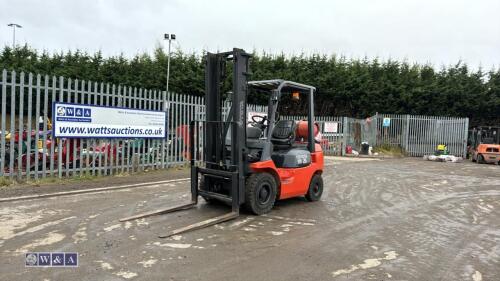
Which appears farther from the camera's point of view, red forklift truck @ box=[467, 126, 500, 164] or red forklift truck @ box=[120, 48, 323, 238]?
red forklift truck @ box=[467, 126, 500, 164]

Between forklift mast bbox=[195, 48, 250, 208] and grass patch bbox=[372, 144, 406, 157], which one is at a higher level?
forklift mast bbox=[195, 48, 250, 208]

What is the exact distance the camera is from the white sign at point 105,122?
10008 mm

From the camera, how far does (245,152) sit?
23.4 ft

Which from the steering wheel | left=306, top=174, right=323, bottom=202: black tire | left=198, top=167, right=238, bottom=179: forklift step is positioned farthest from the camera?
left=306, top=174, right=323, bottom=202: black tire

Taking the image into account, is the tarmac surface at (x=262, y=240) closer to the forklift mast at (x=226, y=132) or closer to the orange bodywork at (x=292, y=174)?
the orange bodywork at (x=292, y=174)

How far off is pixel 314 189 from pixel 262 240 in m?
3.38

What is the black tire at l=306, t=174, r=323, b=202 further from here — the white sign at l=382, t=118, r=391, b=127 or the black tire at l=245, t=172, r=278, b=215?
the white sign at l=382, t=118, r=391, b=127

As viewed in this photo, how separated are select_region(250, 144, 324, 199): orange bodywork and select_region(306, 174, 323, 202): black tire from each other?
0.14 m

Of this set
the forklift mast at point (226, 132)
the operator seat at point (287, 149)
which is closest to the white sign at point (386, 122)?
the operator seat at point (287, 149)

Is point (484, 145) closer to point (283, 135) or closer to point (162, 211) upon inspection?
point (283, 135)

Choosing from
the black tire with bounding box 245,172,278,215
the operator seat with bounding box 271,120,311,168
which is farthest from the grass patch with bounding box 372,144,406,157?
the black tire with bounding box 245,172,278,215

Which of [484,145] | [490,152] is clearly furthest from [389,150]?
[490,152]

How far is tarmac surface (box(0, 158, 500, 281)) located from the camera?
4512 mm

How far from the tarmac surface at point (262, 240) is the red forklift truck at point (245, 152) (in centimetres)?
32
